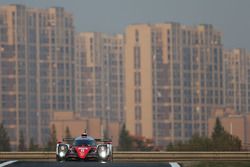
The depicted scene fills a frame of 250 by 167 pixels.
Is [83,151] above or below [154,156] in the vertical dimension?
above

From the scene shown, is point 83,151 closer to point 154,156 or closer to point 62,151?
point 62,151

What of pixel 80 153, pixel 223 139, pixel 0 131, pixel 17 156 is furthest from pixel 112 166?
pixel 0 131

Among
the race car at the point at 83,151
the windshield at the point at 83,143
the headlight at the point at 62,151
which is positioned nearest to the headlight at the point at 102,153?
the race car at the point at 83,151

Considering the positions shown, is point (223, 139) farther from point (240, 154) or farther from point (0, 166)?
point (0, 166)

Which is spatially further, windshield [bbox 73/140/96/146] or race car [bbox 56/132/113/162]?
windshield [bbox 73/140/96/146]

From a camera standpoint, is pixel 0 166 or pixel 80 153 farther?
pixel 80 153

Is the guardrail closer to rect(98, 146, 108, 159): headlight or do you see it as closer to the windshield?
the windshield

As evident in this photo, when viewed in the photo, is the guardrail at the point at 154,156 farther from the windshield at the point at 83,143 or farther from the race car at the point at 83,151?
the race car at the point at 83,151

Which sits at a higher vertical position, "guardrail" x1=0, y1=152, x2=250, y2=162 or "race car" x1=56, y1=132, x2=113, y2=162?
"race car" x1=56, y1=132, x2=113, y2=162

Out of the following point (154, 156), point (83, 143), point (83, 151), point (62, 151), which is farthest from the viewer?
point (154, 156)

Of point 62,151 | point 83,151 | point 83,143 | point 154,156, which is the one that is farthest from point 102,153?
point 154,156

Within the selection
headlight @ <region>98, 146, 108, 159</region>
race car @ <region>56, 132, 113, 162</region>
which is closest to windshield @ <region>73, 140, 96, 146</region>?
race car @ <region>56, 132, 113, 162</region>

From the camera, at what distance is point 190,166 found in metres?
46.6

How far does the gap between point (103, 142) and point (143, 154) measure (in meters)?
22.4
